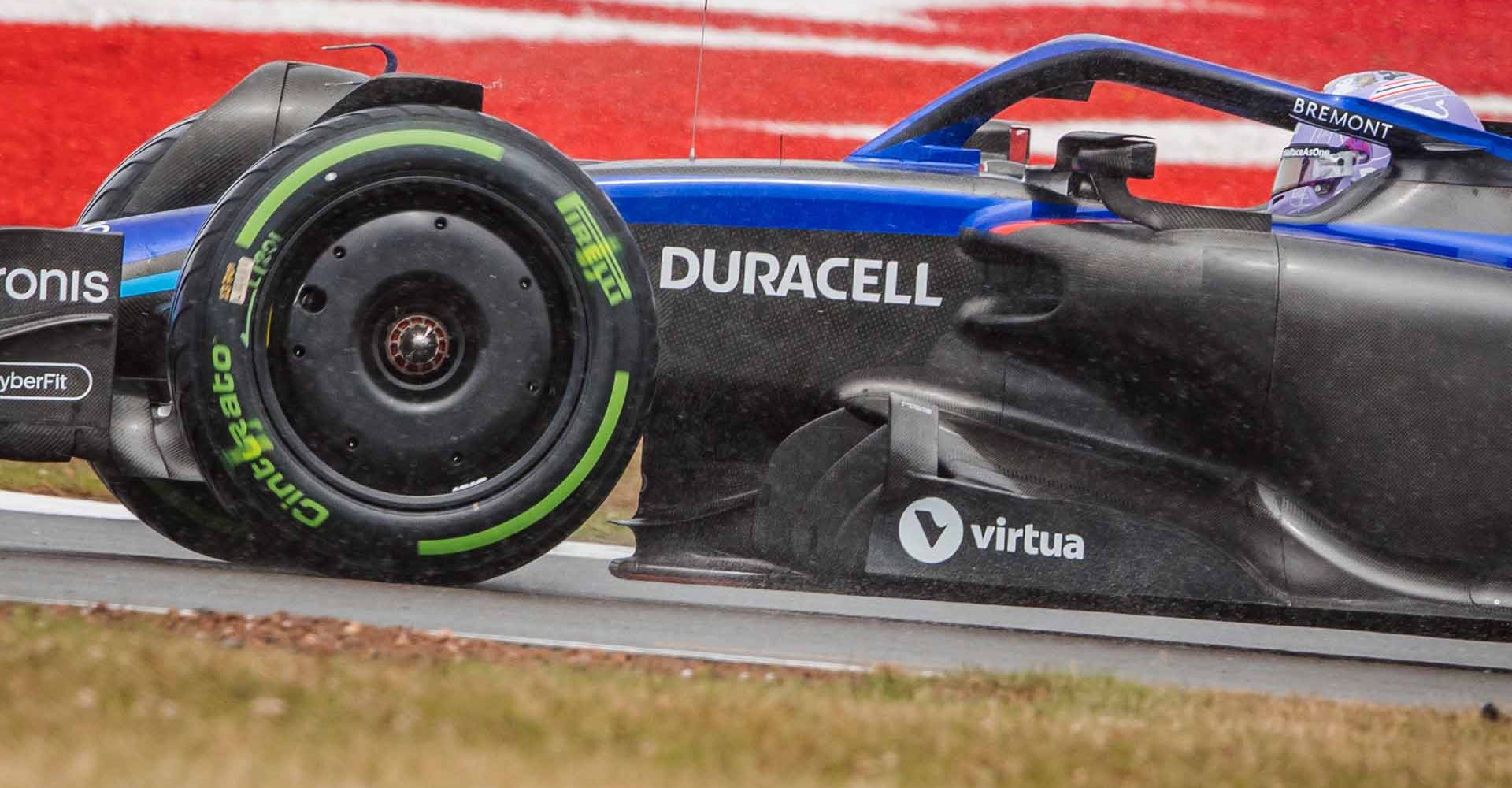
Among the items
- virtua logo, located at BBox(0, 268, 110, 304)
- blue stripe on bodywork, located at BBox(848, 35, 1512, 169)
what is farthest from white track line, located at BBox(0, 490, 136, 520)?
blue stripe on bodywork, located at BBox(848, 35, 1512, 169)

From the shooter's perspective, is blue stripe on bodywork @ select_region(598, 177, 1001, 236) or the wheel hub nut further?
blue stripe on bodywork @ select_region(598, 177, 1001, 236)

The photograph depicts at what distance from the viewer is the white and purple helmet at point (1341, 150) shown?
4.69 m

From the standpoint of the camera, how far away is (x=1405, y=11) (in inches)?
341

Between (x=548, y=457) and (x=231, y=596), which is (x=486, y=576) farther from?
(x=231, y=596)

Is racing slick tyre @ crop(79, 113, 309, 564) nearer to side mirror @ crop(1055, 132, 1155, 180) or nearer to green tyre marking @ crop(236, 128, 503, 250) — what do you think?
green tyre marking @ crop(236, 128, 503, 250)

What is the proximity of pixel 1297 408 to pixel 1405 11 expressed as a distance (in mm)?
5912

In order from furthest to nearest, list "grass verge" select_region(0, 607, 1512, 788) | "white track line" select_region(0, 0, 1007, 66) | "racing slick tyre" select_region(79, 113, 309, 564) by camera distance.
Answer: "white track line" select_region(0, 0, 1007, 66), "racing slick tyre" select_region(79, 113, 309, 564), "grass verge" select_region(0, 607, 1512, 788)

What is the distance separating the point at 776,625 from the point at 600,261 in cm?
123

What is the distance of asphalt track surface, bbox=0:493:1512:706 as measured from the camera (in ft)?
12.5

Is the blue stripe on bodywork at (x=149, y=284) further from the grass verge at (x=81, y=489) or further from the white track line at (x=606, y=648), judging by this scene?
the grass verge at (x=81, y=489)

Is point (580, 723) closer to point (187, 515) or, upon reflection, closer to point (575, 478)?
point (575, 478)

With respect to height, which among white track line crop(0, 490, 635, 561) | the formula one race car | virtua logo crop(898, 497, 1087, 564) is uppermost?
the formula one race car

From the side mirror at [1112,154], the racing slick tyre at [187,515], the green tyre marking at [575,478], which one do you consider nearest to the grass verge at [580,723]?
the green tyre marking at [575,478]

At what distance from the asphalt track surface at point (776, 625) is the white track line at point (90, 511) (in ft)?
0.97
